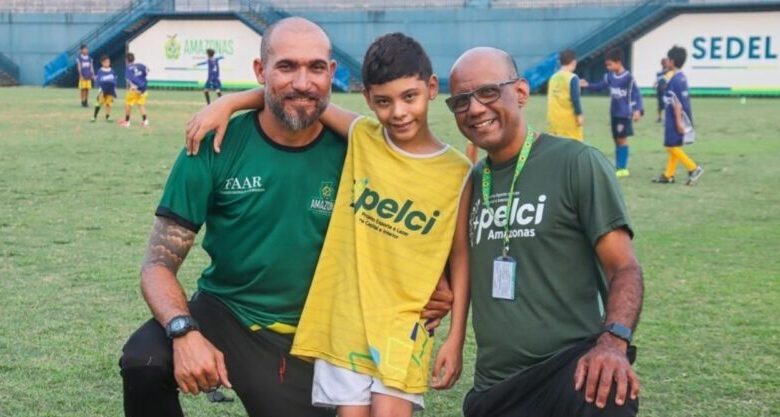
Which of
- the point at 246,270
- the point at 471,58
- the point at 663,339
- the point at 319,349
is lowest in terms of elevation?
the point at 663,339

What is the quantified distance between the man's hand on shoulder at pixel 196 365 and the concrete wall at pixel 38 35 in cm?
5183

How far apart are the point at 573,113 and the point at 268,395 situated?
12.9m

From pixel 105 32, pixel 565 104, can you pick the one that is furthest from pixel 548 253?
pixel 105 32

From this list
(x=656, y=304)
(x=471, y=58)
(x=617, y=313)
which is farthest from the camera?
(x=656, y=304)

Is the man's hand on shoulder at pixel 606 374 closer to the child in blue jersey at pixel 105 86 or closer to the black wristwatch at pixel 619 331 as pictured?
the black wristwatch at pixel 619 331

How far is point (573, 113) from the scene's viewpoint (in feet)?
55.5

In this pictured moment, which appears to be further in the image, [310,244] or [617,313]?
[310,244]

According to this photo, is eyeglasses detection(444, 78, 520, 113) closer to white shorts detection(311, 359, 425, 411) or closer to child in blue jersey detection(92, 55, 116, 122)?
white shorts detection(311, 359, 425, 411)

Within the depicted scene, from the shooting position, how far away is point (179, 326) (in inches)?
166

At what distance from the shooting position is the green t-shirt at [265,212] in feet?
14.8

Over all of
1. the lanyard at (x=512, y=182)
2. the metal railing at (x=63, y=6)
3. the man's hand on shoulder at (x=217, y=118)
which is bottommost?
the lanyard at (x=512, y=182)

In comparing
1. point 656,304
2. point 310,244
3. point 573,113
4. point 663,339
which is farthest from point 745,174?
point 310,244

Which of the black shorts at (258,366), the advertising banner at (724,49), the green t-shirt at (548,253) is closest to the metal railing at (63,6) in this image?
the advertising banner at (724,49)

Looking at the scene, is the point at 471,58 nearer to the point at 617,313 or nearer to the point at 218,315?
the point at 617,313
